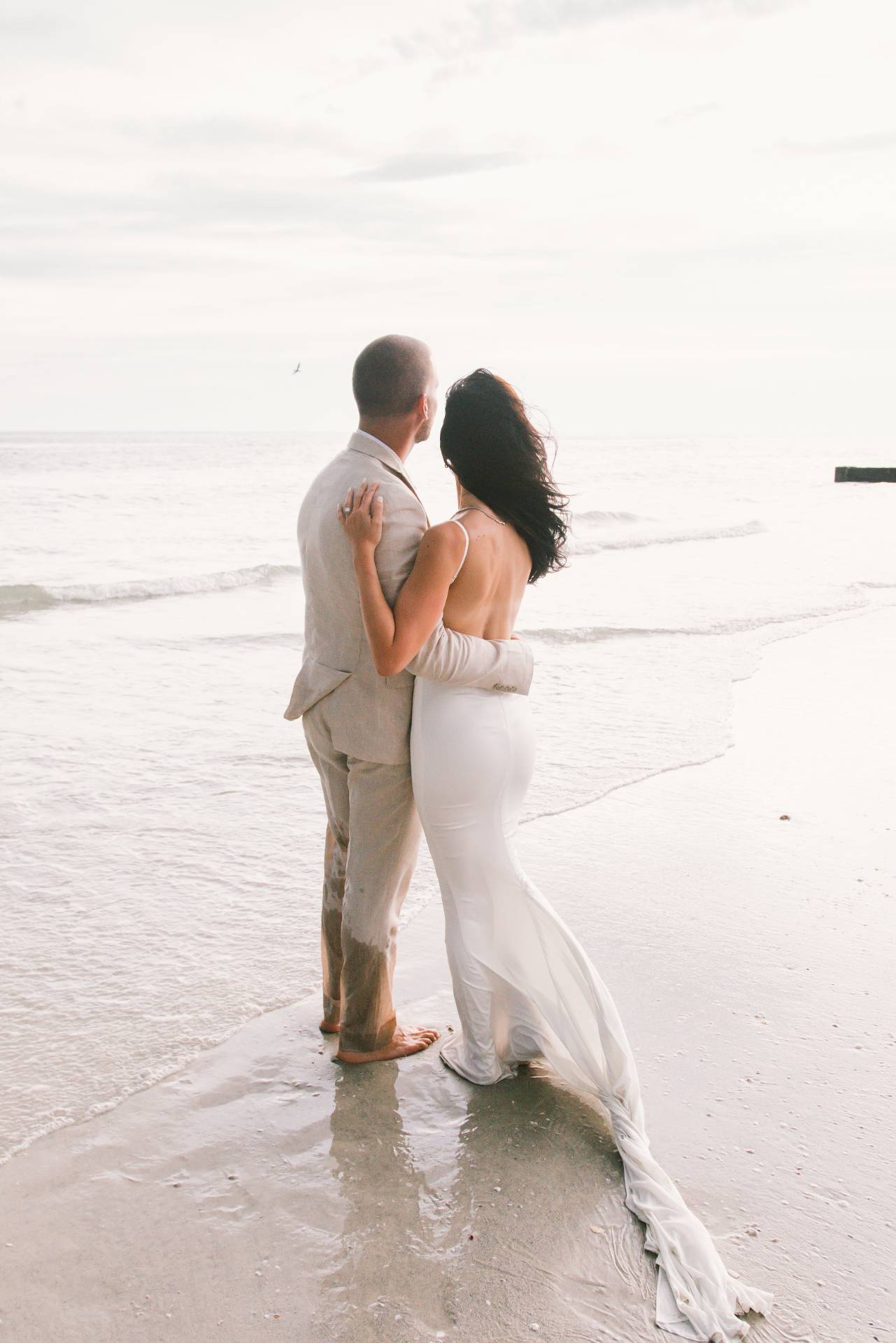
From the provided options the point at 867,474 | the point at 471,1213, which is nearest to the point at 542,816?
the point at 471,1213

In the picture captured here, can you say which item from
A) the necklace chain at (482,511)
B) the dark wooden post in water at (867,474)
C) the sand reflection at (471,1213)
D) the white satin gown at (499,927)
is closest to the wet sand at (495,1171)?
the sand reflection at (471,1213)

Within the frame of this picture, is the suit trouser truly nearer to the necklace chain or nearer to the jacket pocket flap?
the jacket pocket flap

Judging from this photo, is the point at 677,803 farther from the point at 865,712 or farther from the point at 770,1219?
the point at 770,1219

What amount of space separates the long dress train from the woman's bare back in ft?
0.62

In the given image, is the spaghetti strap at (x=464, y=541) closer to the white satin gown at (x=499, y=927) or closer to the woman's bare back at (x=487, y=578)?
the woman's bare back at (x=487, y=578)

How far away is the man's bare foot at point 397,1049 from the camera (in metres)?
3.38

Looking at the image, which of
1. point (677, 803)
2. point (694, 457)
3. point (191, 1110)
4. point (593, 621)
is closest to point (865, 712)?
point (677, 803)

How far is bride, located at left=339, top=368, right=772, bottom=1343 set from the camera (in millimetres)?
2908

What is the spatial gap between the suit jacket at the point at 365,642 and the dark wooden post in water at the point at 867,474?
42.2 ft

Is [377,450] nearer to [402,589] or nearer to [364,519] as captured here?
[364,519]

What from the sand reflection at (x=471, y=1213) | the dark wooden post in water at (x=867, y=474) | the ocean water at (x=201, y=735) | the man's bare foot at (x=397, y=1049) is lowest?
the ocean water at (x=201, y=735)

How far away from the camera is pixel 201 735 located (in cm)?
738

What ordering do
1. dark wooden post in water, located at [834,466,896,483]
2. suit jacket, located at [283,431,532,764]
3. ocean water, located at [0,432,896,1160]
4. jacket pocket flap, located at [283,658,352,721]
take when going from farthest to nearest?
dark wooden post in water, located at [834,466,896,483], ocean water, located at [0,432,896,1160], jacket pocket flap, located at [283,658,352,721], suit jacket, located at [283,431,532,764]

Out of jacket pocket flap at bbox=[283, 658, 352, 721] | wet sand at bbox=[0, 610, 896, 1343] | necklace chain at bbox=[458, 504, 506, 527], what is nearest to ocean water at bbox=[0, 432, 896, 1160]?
wet sand at bbox=[0, 610, 896, 1343]
